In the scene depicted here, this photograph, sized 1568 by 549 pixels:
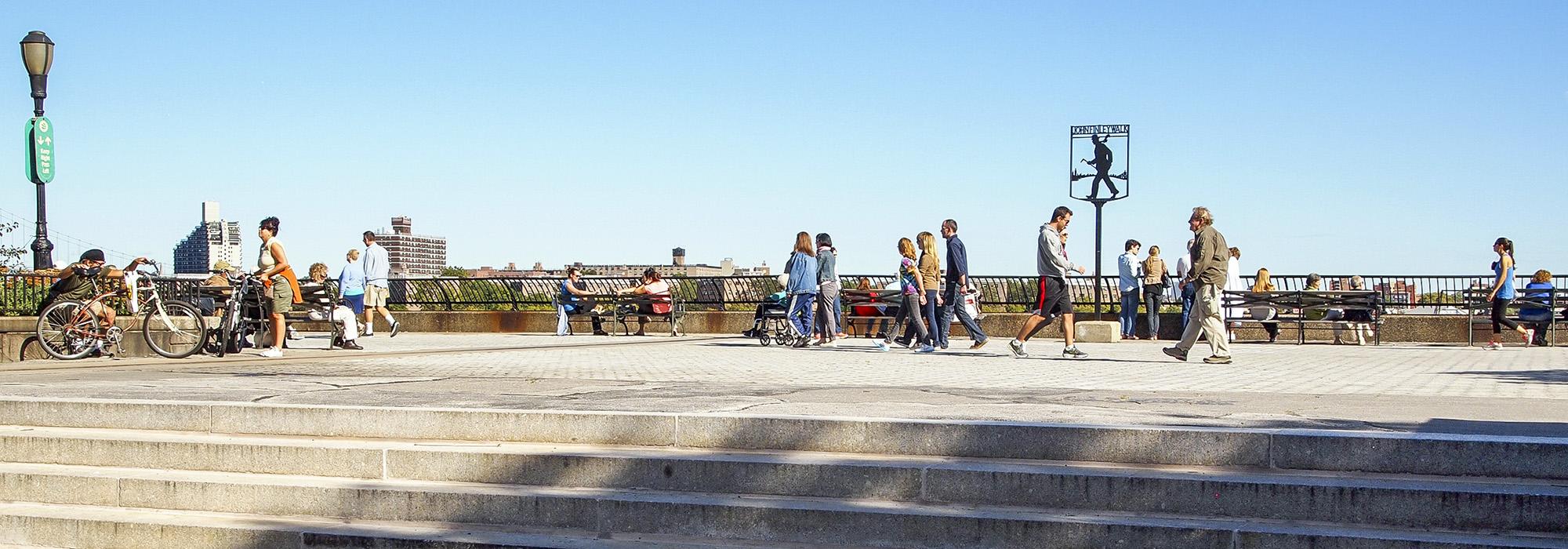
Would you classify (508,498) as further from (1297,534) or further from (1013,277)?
(1013,277)

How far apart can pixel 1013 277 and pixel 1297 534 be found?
17284 millimetres

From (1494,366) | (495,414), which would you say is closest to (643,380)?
(495,414)

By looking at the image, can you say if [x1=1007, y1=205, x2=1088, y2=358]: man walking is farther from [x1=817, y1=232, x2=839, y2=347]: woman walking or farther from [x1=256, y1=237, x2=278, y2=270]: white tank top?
[x1=256, y1=237, x2=278, y2=270]: white tank top

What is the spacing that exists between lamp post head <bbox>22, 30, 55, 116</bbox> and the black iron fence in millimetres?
9585

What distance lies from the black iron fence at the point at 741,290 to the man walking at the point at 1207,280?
7420mm

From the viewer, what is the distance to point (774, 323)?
1923cm

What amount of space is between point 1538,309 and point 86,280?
15827 millimetres

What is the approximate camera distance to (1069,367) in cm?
1241

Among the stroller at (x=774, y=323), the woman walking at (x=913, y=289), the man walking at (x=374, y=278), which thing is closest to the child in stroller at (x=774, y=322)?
the stroller at (x=774, y=323)

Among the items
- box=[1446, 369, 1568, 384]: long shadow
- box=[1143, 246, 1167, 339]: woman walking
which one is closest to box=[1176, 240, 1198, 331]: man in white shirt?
box=[1143, 246, 1167, 339]: woman walking

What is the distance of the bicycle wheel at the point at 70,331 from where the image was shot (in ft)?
42.7

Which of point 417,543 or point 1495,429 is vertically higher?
point 1495,429

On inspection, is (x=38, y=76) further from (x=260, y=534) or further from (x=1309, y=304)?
(x=1309, y=304)

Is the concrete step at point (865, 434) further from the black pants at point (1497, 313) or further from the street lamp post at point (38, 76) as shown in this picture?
the black pants at point (1497, 313)
